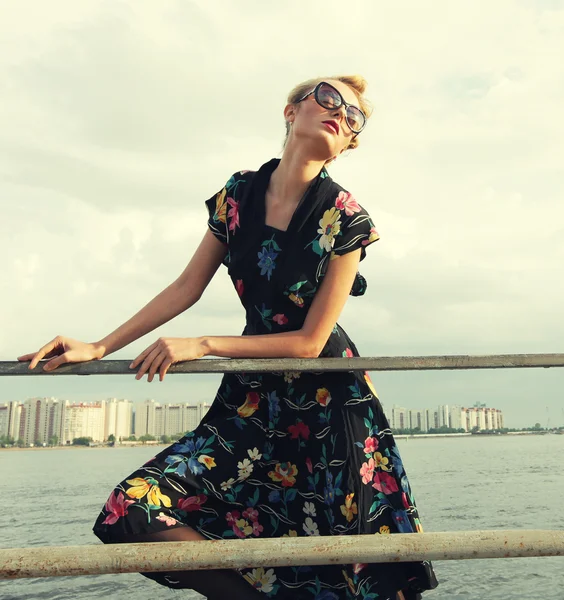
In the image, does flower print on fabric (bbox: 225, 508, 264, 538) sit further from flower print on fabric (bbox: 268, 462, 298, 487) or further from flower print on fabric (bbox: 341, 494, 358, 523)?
flower print on fabric (bbox: 341, 494, 358, 523)

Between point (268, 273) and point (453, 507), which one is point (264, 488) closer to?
point (268, 273)

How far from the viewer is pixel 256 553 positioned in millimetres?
1459

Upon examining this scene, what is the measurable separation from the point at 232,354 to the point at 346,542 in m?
0.72

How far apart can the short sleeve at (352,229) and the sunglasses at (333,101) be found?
1.00 feet

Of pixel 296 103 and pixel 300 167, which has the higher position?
pixel 296 103

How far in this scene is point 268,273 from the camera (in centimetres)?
222

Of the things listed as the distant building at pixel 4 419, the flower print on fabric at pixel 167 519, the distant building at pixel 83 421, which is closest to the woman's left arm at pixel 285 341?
the flower print on fabric at pixel 167 519

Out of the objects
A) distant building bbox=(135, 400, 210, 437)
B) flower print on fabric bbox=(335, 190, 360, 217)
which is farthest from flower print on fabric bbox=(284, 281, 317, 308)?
distant building bbox=(135, 400, 210, 437)

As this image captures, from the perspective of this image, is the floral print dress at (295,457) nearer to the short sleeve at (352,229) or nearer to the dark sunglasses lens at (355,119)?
the short sleeve at (352,229)

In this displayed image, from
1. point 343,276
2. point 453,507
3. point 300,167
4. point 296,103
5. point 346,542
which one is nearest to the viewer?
point 346,542

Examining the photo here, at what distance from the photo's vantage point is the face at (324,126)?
2.34 metres

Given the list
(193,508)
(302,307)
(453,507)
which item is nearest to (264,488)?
(193,508)

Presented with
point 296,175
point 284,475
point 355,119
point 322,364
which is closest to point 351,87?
point 355,119

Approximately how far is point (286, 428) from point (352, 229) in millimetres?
691
